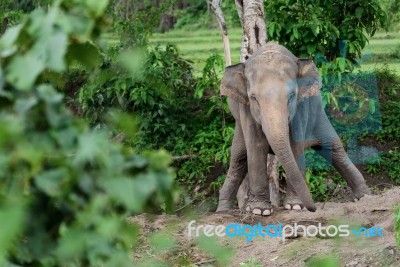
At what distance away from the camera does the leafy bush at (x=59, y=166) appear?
7.04ft

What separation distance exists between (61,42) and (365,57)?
43.8 ft

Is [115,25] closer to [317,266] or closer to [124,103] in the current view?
[124,103]

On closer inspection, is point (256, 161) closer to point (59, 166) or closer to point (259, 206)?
point (259, 206)

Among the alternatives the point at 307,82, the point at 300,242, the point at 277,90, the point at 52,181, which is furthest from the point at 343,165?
the point at 52,181

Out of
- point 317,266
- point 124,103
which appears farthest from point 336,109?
point 317,266

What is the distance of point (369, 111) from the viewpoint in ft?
42.4

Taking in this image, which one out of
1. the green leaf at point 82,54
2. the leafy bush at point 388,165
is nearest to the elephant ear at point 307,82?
the leafy bush at point 388,165

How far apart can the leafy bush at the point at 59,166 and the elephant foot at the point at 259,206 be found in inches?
264

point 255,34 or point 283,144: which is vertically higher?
point 255,34

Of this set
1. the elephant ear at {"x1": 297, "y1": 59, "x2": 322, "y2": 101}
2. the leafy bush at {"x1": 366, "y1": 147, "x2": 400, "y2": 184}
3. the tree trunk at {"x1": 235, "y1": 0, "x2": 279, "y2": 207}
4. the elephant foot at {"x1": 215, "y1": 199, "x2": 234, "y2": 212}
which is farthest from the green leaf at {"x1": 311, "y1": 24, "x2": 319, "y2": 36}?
the elephant ear at {"x1": 297, "y1": 59, "x2": 322, "y2": 101}

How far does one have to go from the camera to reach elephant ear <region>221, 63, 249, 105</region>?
9.20 metres

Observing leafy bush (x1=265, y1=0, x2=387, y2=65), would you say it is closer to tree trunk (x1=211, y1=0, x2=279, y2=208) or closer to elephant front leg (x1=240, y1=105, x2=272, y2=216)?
tree trunk (x1=211, y1=0, x2=279, y2=208)

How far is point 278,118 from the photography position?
28.2ft

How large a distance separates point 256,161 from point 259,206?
1.30 feet
